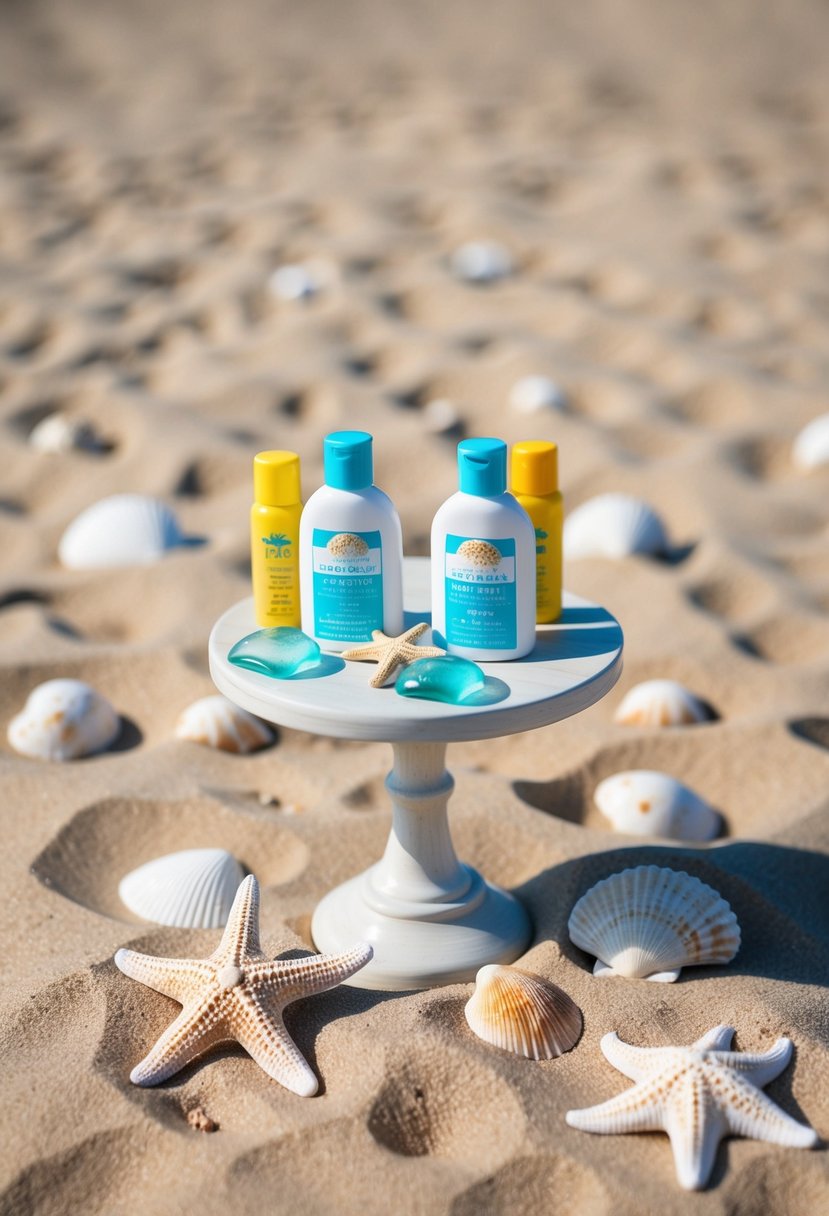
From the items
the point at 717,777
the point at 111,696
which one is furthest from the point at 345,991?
the point at 111,696

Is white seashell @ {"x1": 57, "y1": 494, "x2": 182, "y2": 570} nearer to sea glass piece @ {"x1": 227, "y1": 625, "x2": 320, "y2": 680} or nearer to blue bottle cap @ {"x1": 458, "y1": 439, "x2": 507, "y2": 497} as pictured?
sea glass piece @ {"x1": 227, "y1": 625, "x2": 320, "y2": 680}

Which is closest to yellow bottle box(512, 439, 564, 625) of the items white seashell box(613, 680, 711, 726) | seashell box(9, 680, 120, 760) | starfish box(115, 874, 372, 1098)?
starfish box(115, 874, 372, 1098)

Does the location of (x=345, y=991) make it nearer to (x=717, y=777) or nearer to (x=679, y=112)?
(x=717, y=777)

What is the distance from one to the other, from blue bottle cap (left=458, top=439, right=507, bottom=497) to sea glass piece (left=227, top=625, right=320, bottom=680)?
1.03 ft

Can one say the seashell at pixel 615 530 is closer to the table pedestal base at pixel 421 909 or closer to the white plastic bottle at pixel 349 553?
the table pedestal base at pixel 421 909

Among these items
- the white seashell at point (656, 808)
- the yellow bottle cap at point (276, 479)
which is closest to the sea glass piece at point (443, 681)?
the yellow bottle cap at point (276, 479)

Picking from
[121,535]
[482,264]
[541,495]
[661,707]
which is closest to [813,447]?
[661,707]

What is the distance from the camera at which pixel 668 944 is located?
2.00 meters

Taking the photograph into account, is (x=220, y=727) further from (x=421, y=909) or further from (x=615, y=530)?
(x=615, y=530)

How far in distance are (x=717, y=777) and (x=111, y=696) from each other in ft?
4.41

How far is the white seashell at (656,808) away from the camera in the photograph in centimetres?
244

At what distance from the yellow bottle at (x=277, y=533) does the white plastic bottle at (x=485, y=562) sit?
0.23 metres

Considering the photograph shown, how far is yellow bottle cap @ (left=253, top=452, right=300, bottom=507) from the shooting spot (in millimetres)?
1923

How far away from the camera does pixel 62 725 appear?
8.87 ft
